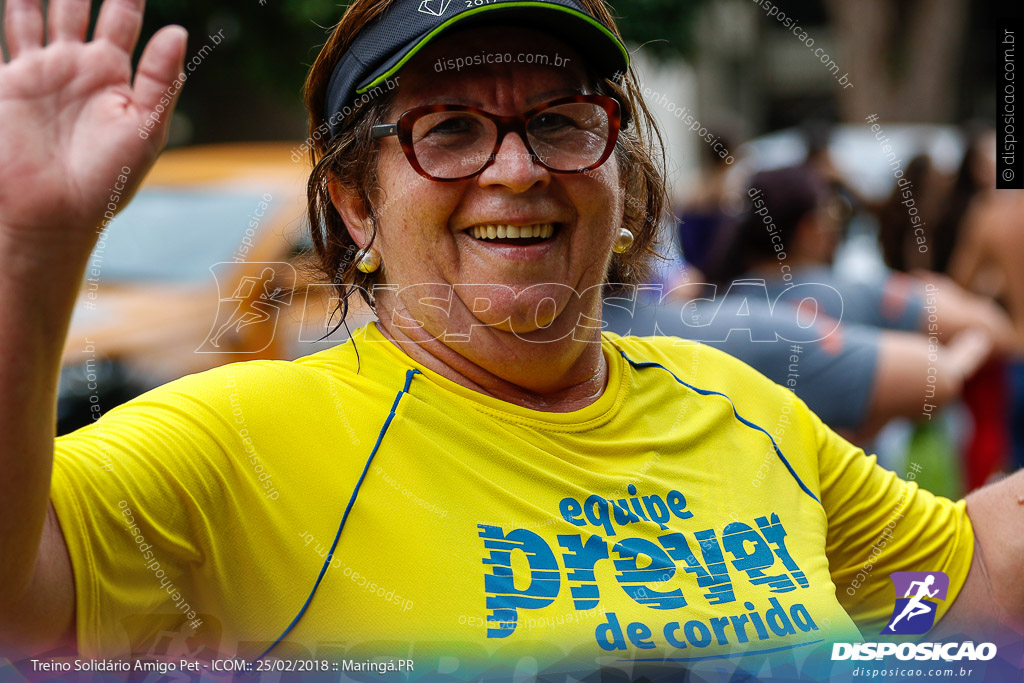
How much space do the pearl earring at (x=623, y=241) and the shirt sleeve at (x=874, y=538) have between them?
1.59ft

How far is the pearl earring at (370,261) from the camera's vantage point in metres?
1.74

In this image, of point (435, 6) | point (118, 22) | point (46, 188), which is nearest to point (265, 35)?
point (435, 6)

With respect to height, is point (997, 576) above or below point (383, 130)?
below

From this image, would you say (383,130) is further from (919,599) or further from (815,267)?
(815,267)

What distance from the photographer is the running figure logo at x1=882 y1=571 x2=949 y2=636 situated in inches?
71.4

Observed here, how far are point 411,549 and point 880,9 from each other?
11686 mm

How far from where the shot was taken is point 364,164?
5.52 feet

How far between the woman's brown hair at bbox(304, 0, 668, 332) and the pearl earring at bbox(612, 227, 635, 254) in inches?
1.0

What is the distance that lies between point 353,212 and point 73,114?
0.68 metres

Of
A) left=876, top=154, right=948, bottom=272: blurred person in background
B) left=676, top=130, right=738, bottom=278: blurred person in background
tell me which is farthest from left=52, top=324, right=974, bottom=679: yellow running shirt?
left=876, top=154, right=948, bottom=272: blurred person in background

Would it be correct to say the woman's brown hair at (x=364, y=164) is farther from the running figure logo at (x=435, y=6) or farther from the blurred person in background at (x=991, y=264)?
the blurred person in background at (x=991, y=264)

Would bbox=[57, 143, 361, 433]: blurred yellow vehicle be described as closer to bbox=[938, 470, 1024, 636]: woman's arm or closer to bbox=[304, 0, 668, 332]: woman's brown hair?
bbox=[304, 0, 668, 332]: woman's brown hair

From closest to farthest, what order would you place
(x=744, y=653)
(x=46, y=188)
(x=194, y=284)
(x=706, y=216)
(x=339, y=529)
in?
(x=46, y=188)
(x=339, y=529)
(x=744, y=653)
(x=194, y=284)
(x=706, y=216)

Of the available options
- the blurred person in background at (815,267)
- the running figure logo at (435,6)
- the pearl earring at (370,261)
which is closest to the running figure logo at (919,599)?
the pearl earring at (370,261)
